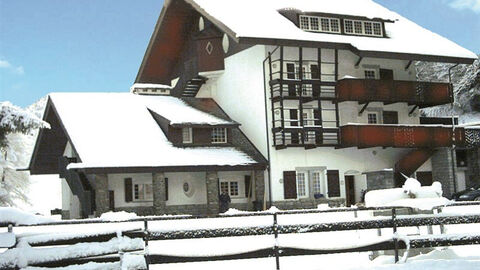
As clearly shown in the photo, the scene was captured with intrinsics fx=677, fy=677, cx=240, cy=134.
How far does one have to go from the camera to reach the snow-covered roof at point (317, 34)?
3881cm

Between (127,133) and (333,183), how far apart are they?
12662mm

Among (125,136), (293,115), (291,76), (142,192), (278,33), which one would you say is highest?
(278,33)

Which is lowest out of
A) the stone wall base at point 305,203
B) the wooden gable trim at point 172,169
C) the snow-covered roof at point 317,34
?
the stone wall base at point 305,203

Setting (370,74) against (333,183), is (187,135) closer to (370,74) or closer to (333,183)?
(333,183)

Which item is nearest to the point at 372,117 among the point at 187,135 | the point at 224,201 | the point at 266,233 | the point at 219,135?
the point at 219,135

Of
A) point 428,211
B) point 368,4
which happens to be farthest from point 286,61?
point 428,211

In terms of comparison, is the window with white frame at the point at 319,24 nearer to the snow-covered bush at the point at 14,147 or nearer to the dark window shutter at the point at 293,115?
the dark window shutter at the point at 293,115

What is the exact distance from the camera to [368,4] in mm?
47188

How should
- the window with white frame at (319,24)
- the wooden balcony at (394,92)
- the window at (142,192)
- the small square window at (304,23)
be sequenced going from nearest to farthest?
the window at (142,192), the wooden balcony at (394,92), the small square window at (304,23), the window with white frame at (319,24)

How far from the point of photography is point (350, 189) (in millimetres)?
42281

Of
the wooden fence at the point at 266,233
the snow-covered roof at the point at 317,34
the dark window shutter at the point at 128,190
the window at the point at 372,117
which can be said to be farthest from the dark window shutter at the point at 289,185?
the wooden fence at the point at 266,233

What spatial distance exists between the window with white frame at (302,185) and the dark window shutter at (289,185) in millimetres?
539

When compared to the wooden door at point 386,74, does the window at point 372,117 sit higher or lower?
lower

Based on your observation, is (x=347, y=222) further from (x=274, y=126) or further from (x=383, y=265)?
(x=274, y=126)
